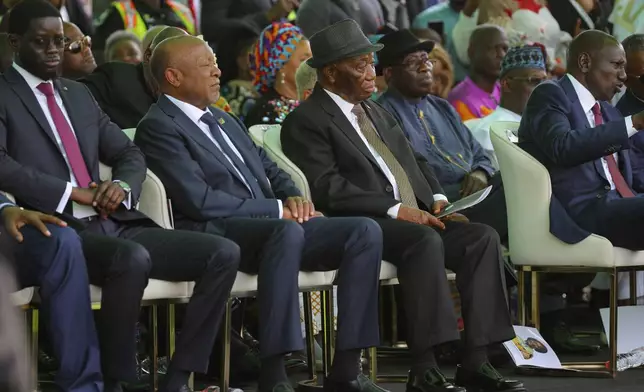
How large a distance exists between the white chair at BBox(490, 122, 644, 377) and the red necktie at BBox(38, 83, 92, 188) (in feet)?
6.26

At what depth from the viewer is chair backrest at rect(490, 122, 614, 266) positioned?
18.5 ft

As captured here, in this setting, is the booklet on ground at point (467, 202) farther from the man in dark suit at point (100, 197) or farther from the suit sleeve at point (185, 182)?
the man in dark suit at point (100, 197)

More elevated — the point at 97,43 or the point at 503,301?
the point at 97,43

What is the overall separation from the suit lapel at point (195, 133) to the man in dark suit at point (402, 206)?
409 millimetres

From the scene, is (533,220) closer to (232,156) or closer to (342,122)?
(342,122)

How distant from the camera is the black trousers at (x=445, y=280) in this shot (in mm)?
4961

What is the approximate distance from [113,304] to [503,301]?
1.63 m

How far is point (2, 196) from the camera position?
4.38m

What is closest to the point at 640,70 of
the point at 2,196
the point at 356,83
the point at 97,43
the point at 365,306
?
the point at 356,83

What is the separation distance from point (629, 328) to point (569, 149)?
879mm

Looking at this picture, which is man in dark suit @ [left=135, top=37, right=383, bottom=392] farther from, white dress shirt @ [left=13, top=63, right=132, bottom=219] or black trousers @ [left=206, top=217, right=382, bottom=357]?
white dress shirt @ [left=13, top=63, right=132, bottom=219]

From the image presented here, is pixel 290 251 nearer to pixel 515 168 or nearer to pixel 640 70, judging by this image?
pixel 515 168

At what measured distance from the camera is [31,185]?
445 cm

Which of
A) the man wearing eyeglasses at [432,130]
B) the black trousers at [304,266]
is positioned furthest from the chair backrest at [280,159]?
the man wearing eyeglasses at [432,130]
